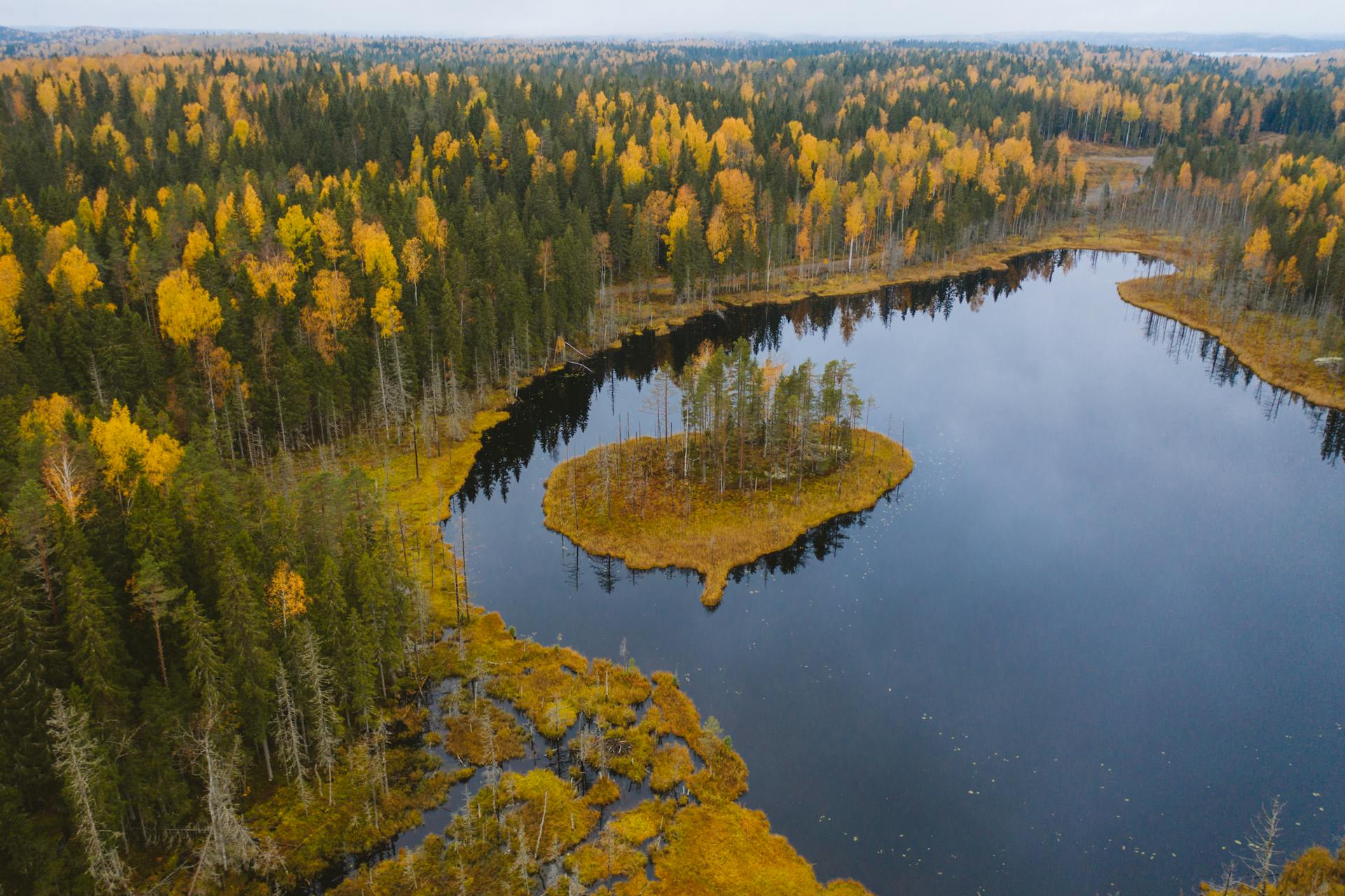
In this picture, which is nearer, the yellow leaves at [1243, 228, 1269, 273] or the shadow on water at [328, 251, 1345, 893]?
the shadow on water at [328, 251, 1345, 893]

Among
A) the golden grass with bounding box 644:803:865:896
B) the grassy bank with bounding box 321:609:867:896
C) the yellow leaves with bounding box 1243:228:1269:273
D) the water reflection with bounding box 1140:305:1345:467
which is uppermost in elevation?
the yellow leaves with bounding box 1243:228:1269:273

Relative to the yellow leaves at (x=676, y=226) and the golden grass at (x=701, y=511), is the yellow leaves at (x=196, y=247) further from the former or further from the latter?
the yellow leaves at (x=676, y=226)

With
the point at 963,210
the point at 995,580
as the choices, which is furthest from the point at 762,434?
the point at 963,210

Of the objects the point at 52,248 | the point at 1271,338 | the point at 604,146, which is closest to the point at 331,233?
the point at 52,248

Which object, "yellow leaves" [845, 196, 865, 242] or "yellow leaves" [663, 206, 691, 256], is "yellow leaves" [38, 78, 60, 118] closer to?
"yellow leaves" [663, 206, 691, 256]

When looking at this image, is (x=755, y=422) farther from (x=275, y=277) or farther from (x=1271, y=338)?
(x=1271, y=338)

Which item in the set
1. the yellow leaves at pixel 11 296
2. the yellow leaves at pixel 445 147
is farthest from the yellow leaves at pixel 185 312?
the yellow leaves at pixel 445 147

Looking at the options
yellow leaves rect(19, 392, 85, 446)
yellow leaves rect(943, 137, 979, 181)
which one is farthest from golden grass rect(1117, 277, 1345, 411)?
yellow leaves rect(19, 392, 85, 446)
